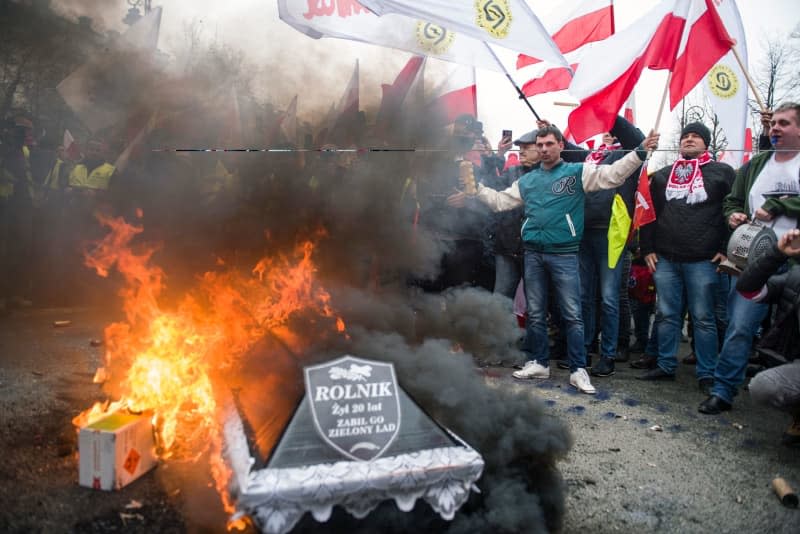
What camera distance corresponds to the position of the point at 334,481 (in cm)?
227

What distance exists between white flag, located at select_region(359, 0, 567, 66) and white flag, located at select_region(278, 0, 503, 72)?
6.0 inches

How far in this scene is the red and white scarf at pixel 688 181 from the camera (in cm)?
511

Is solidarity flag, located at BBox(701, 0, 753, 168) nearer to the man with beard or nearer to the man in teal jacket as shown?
the man with beard

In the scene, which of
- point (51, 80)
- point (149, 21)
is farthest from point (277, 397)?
point (51, 80)

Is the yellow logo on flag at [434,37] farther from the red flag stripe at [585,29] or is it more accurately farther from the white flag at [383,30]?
the red flag stripe at [585,29]

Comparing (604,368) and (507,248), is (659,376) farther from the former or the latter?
(507,248)

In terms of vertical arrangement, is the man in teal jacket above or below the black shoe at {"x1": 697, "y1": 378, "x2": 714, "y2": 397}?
above

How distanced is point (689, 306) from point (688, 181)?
45.6 inches

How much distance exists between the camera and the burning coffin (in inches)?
86.8

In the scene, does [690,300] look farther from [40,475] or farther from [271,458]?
[40,475]

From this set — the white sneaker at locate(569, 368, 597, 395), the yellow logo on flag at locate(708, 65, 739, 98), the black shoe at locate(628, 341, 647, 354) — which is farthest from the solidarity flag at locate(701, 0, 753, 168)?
the white sneaker at locate(569, 368, 597, 395)

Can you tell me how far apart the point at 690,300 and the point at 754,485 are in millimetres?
2217

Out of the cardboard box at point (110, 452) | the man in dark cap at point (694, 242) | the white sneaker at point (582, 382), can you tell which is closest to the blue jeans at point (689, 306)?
the man in dark cap at point (694, 242)

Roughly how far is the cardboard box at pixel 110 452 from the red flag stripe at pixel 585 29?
210 inches
